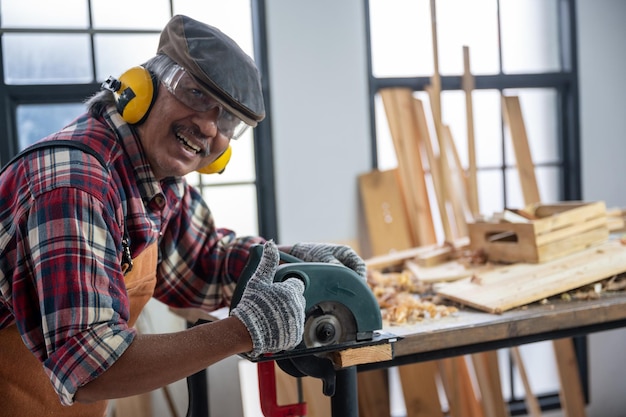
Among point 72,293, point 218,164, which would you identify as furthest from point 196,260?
point 72,293

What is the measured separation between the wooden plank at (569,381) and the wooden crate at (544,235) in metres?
1.12

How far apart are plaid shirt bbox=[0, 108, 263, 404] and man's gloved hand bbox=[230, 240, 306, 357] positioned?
→ 251 mm

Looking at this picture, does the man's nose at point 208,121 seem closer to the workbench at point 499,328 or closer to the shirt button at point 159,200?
the shirt button at point 159,200

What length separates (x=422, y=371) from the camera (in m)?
3.29

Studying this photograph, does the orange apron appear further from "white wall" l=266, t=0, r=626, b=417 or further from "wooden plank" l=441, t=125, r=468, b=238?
"wooden plank" l=441, t=125, r=468, b=238

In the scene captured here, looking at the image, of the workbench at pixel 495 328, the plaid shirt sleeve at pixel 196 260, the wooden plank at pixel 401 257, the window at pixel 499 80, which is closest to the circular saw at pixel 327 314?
the workbench at pixel 495 328

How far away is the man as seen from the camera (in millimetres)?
1311

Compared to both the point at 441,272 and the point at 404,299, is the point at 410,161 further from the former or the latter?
the point at 404,299

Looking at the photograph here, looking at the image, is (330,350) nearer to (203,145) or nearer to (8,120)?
(203,145)

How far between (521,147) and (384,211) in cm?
92

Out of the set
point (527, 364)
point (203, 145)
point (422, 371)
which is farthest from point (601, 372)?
point (203, 145)

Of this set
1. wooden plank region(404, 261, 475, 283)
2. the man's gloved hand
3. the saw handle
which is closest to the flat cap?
the saw handle

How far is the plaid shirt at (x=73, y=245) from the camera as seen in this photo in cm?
129

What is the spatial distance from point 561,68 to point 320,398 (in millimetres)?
2403
